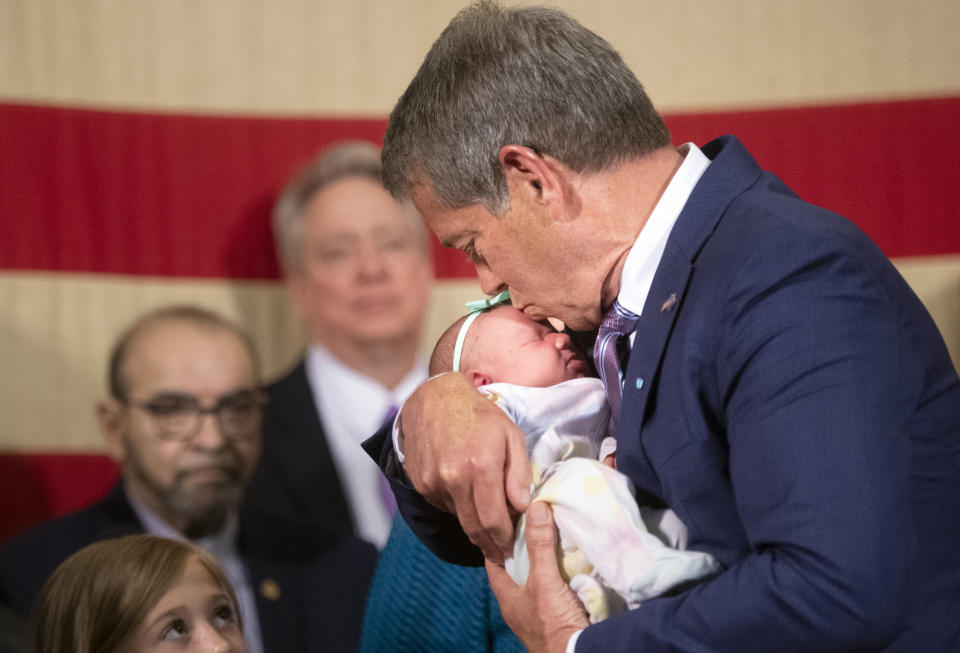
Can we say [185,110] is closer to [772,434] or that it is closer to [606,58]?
[606,58]

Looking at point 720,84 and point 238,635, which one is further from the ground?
point 720,84

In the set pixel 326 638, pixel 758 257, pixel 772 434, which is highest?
pixel 758 257

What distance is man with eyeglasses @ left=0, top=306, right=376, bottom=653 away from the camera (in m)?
2.30

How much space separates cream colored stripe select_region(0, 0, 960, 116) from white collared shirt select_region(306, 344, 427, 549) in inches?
28.1

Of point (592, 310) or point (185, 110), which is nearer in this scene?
point (592, 310)

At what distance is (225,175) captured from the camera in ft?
9.26

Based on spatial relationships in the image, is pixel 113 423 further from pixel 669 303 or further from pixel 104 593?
pixel 669 303

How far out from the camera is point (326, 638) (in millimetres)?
2297

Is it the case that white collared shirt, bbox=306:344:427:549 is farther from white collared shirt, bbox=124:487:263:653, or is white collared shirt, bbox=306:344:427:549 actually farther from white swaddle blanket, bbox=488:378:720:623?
white swaddle blanket, bbox=488:378:720:623

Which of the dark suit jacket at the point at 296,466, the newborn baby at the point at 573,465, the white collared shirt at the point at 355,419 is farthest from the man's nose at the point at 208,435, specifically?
the newborn baby at the point at 573,465

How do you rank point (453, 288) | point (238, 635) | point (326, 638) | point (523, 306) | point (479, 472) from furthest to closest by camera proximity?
1. point (453, 288)
2. point (326, 638)
3. point (238, 635)
4. point (523, 306)
5. point (479, 472)

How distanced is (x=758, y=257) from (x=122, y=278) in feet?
7.16

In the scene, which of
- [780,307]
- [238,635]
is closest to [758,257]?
[780,307]

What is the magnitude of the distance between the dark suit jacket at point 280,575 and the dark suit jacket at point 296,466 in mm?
132
